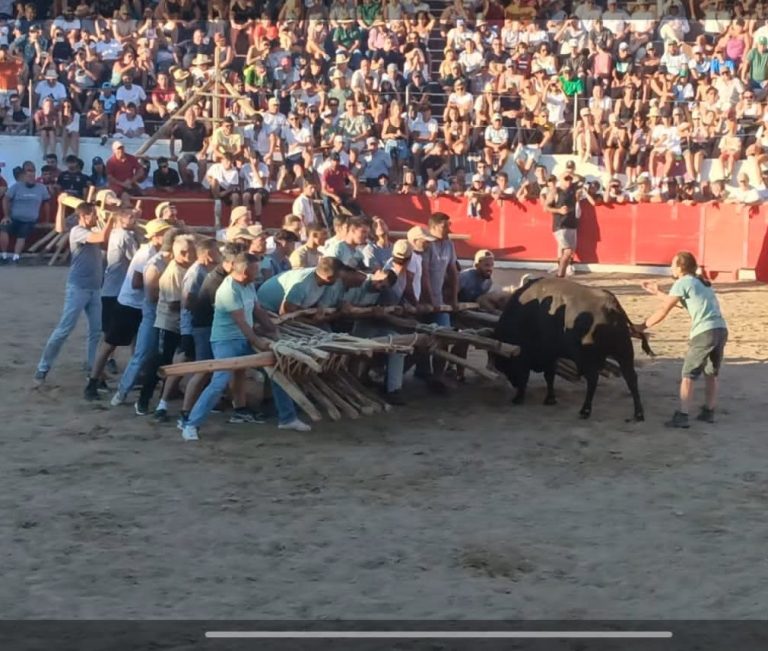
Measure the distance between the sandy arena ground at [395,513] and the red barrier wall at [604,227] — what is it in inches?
360

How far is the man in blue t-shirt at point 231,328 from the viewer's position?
9.45 meters

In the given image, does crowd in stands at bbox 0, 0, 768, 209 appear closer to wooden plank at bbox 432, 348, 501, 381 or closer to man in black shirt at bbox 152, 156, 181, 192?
man in black shirt at bbox 152, 156, 181, 192

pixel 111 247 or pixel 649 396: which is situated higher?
pixel 111 247

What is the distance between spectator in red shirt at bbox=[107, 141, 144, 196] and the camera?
840 inches

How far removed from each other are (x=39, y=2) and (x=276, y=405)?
1888 centimetres

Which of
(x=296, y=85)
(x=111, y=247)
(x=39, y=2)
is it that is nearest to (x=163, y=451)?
(x=111, y=247)

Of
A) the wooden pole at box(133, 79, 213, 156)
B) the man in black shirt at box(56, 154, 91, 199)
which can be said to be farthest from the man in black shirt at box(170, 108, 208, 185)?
the man in black shirt at box(56, 154, 91, 199)

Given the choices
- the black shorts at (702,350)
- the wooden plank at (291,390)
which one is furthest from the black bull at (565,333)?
the wooden plank at (291,390)

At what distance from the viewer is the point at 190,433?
9.51 metres

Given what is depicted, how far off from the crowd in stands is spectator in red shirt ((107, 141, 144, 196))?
0.21 ft

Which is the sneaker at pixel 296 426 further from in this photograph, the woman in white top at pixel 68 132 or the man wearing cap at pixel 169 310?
the woman in white top at pixel 68 132

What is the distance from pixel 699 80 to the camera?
23.2 m

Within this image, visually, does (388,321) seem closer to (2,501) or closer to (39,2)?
(2,501)
